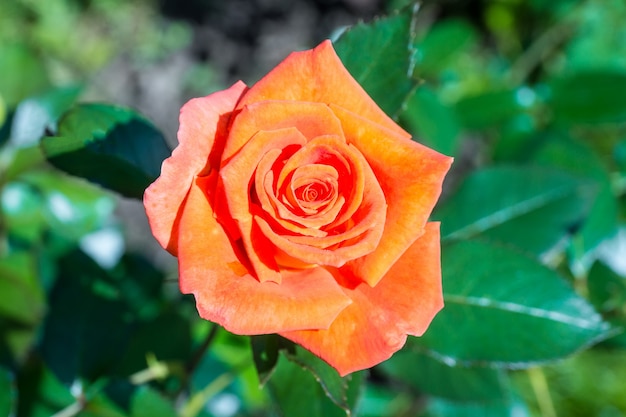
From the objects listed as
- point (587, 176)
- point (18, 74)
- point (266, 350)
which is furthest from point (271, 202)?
point (18, 74)

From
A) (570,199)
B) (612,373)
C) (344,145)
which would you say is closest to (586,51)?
(612,373)

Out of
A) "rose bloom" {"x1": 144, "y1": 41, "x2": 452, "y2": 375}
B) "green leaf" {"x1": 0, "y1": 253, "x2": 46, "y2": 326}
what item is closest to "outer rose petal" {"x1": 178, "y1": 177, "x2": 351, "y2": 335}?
"rose bloom" {"x1": 144, "y1": 41, "x2": 452, "y2": 375}

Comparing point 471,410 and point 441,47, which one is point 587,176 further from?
point 441,47

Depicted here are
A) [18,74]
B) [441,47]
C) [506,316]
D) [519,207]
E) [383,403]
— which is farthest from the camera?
[441,47]

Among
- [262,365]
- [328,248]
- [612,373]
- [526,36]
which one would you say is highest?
[328,248]

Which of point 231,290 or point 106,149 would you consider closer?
point 231,290

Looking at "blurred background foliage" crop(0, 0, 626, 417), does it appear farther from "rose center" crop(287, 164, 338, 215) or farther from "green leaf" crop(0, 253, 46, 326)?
"rose center" crop(287, 164, 338, 215)

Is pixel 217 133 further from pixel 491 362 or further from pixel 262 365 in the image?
pixel 491 362

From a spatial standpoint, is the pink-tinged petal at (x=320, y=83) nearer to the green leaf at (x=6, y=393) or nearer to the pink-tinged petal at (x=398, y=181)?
the pink-tinged petal at (x=398, y=181)
